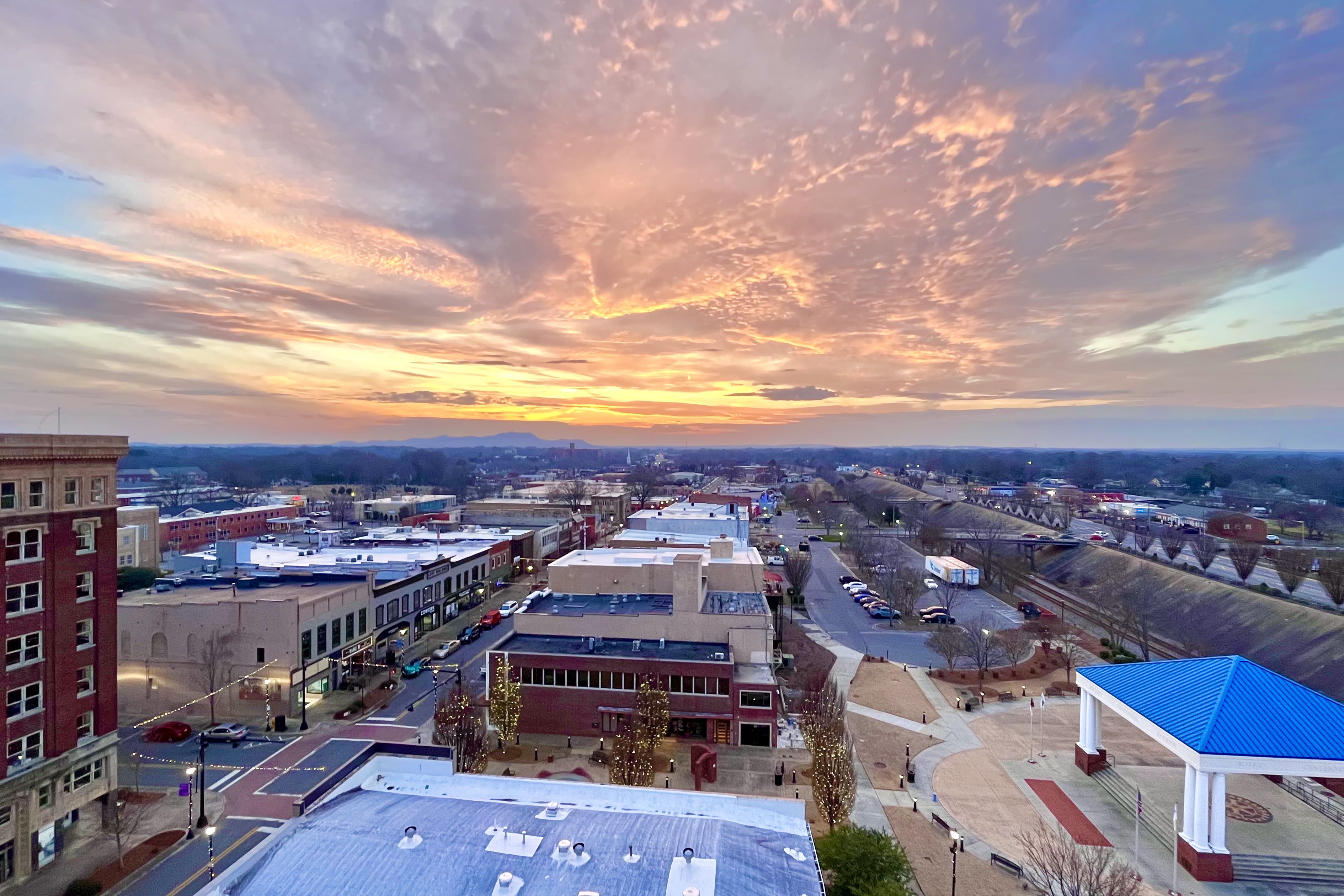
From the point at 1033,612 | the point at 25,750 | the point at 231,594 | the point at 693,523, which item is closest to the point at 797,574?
the point at 693,523

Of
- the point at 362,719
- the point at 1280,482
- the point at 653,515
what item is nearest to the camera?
the point at 362,719

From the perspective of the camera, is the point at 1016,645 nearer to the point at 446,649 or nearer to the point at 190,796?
the point at 446,649

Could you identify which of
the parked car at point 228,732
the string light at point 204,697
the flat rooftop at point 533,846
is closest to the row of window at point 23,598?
the parked car at point 228,732

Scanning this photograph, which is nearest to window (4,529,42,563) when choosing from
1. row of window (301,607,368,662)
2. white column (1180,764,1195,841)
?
row of window (301,607,368,662)

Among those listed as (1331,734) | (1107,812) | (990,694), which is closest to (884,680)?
(990,694)

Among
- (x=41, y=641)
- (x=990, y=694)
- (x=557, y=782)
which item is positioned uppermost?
(x=41, y=641)

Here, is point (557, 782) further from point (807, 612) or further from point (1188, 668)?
point (807, 612)

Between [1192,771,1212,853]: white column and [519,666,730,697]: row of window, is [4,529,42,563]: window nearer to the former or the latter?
[519,666,730,697]: row of window
